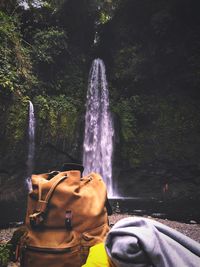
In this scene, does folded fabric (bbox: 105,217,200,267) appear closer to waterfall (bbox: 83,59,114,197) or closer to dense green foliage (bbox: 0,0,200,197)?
dense green foliage (bbox: 0,0,200,197)

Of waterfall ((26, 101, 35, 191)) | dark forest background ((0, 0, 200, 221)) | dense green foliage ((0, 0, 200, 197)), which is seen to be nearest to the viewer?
waterfall ((26, 101, 35, 191))

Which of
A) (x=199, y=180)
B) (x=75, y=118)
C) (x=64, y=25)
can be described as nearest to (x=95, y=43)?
(x=64, y=25)

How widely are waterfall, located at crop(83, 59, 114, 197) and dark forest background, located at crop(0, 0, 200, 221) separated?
0.41 meters

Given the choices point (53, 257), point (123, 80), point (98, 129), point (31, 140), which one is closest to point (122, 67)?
point (123, 80)

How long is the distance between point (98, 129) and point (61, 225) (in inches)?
588

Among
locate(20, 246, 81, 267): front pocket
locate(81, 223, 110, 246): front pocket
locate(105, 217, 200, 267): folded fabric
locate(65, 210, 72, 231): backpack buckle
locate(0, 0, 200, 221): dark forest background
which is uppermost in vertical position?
locate(0, 0, 200, 221): dark forest background

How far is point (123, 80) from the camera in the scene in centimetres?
1828

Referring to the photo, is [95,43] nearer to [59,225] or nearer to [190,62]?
[190,62]

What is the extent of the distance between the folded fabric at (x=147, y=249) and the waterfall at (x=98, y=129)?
14.7 meters

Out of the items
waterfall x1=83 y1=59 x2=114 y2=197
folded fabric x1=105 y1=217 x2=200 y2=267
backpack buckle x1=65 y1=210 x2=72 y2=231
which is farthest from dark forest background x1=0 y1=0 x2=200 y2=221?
folded fabric x1=105 y1=217 x2=200 y2=267

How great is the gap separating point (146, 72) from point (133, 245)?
684 inches

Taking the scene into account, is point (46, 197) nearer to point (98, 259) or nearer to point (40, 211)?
point (40, 211)

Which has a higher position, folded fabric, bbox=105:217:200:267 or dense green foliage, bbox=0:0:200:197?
dense green foliage, bbox=0:0:200:197

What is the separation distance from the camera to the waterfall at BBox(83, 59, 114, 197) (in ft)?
53.5
